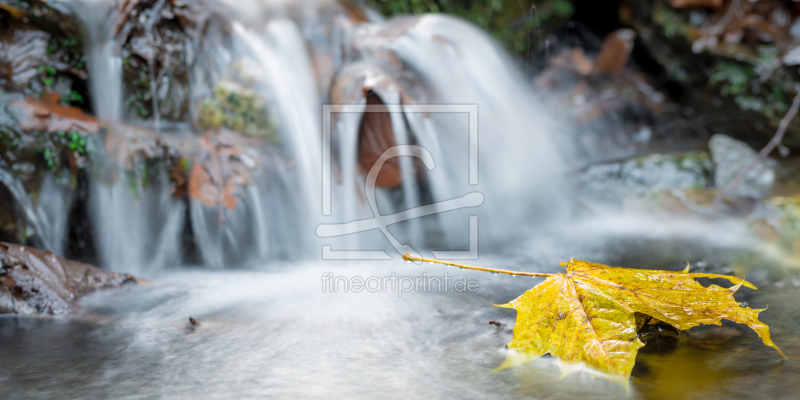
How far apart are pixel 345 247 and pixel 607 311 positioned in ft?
8.02

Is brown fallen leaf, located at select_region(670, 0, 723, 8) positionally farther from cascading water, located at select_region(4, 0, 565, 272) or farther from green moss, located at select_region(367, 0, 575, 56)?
cascading water, located at select_region(4, 0, 565, 272)

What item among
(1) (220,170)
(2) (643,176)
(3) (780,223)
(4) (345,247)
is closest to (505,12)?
(2) (643,176)

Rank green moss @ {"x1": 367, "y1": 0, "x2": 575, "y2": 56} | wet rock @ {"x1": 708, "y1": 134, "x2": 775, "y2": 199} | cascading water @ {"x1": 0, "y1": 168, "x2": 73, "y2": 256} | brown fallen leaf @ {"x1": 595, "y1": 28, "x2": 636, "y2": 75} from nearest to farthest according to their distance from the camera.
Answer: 1. cascading water @ {"x1": 0, "y1": 168, "x2": 73, "y2": 256}
2. wet rock @ {"x1": 708, "y1": 134, "x2": 775, "y2": 199}
3. green moss @ {"x1": 367, "y1": 0, "x2": 575, "y2": 56}
4. brown fallen leaf @ {"x1": 595, "y1": 28, "x2": 636, "y2": 75}

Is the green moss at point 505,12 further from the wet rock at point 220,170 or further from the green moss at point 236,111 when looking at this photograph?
the wet rock at point 220,170

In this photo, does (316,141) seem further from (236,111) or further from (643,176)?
(643,176)

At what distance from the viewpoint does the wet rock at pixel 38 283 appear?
2141 mm

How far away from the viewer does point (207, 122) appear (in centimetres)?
351

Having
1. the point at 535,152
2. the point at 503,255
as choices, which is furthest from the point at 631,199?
the point at 503,255

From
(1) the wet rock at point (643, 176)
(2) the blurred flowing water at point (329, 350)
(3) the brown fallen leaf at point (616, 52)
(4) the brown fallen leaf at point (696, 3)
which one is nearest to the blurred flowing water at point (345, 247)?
(2) the blurred flowing water at point (329, 350)

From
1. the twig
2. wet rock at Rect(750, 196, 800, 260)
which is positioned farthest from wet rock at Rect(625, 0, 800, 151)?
wet rock at Rect(750, 196, 800, 260)

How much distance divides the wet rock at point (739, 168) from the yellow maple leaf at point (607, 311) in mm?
3668

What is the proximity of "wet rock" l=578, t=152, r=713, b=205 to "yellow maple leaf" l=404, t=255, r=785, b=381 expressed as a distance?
3.37 meters

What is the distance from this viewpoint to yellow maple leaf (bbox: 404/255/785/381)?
4.36 ft

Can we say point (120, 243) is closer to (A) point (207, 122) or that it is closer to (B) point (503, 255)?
(A) point (207, 122)
